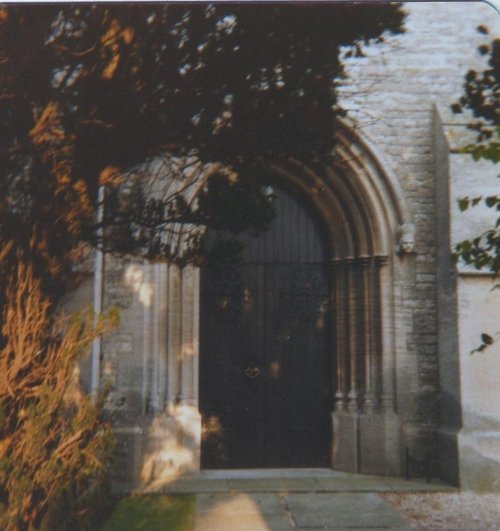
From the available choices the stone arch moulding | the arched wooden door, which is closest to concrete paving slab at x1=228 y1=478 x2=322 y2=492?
the arched wooden door

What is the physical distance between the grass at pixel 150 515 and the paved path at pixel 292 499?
79 millimetres

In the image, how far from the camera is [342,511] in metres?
3.93

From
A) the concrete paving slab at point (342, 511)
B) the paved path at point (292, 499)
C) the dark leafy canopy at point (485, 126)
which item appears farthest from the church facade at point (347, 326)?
the concrete paving slab at point (342, 511)

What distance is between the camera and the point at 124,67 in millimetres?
3586

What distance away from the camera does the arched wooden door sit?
4.36m

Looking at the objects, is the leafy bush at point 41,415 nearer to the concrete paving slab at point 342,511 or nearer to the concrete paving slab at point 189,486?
the concrete paving slab at point 189,486

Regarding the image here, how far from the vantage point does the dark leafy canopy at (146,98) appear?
336 cm

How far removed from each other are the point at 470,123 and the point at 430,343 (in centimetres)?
205

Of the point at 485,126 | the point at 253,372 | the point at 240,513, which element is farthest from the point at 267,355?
the point at 485,126

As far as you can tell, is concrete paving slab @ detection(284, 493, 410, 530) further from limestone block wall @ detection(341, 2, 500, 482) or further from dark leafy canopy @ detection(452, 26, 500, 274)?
dark leafy canopy @ detection(452, 26, 500, 274)

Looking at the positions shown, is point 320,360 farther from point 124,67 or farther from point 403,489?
point 124,67

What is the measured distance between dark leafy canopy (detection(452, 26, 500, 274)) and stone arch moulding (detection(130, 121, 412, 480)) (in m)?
1.13

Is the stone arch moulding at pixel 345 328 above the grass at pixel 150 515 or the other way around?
above

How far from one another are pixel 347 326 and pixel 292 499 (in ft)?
4.55
